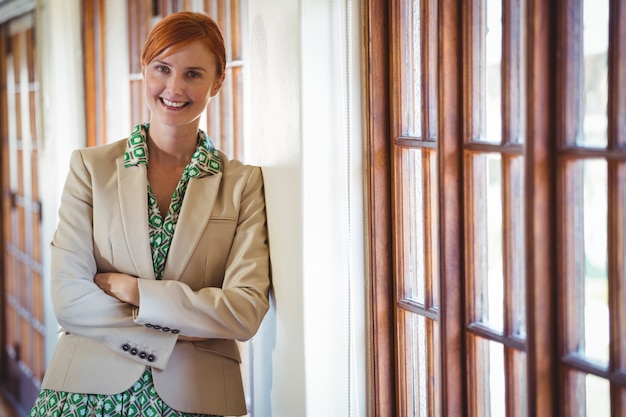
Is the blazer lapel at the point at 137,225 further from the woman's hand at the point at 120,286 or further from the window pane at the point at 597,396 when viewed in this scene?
the window pane at the point at 597,396

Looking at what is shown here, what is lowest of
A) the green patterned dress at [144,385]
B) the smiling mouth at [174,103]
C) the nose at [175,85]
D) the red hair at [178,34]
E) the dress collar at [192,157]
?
the green patterned dress at [144,385]

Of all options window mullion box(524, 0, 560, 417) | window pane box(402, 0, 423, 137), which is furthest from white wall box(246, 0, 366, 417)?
window mullion box(524, 0, 560, 417)

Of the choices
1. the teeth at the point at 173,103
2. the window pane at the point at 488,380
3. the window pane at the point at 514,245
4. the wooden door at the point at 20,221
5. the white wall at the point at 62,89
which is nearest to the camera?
the window pane at the point at 514,245

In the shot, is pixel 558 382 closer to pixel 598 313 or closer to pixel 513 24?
pixel 598 313

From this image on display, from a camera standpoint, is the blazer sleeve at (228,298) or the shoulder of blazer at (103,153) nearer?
the blazer sleeve at (228,298)

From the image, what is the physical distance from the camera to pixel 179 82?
2283mm

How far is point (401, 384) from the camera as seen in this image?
2.23 meters

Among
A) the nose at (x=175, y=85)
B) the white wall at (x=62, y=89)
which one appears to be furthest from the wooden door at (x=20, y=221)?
the nose at (x=175, y=85)

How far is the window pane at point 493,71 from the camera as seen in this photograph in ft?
5.77

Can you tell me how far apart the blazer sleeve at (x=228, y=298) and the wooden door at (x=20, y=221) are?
3019mm

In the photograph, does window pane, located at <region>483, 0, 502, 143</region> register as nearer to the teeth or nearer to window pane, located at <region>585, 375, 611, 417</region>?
window pane, located at <region>585, 375, 611, 417</region>

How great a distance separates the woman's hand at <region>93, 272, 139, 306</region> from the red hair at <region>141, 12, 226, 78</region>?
0.61 meters

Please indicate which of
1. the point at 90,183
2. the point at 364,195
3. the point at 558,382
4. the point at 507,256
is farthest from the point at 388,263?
the point at 90,183

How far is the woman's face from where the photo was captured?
228cm
